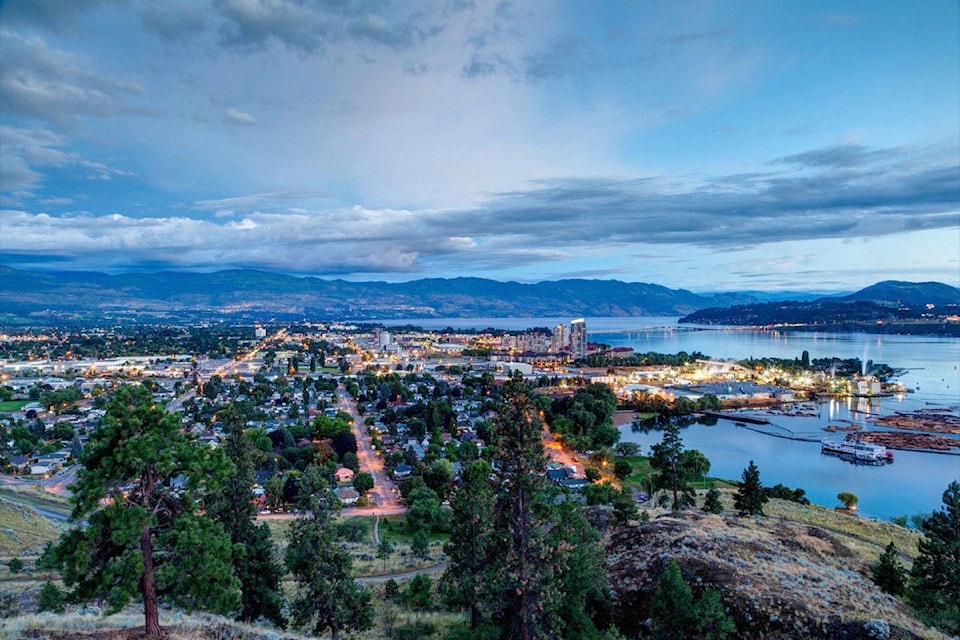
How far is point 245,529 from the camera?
35.5 feet

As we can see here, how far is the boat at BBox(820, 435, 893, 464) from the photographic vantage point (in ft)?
128

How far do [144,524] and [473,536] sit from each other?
642 cm

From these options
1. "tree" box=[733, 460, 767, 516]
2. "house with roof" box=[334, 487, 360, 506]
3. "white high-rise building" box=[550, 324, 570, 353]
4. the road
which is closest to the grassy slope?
"house with roof" box=[334, 487, 360, 506]

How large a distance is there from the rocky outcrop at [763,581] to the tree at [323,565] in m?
5.52

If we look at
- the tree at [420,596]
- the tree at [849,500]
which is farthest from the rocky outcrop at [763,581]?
the tree at [849,500]

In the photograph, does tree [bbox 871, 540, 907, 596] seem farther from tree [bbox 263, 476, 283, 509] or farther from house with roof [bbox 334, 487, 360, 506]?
tree [bbox 263, 476, 283, 509]

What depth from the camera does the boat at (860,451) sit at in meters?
39.0

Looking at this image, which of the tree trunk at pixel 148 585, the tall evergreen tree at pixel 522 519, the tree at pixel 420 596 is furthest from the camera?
the tree at pixel 420 596

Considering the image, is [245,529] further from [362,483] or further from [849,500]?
[849,500]

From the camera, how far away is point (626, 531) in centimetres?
1586

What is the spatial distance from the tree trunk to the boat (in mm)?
44594

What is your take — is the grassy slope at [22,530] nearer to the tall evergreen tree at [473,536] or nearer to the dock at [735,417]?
the tall evergreen tree at [473,536]

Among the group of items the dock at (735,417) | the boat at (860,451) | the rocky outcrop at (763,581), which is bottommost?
the dock at (735,417)

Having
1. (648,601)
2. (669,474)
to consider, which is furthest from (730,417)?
(648,601)
